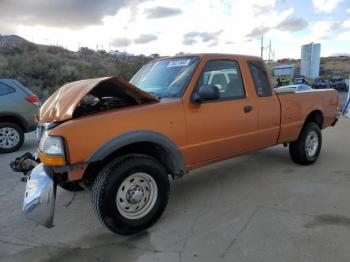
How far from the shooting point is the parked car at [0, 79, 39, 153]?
317 inches

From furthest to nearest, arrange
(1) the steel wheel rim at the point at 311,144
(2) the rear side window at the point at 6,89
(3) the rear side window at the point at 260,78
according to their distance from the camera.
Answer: (2) the rear side window at the point at 6,89, (1) the steel wheel rim at the point at 311,144, (3) the rear side window at the point at 260,78

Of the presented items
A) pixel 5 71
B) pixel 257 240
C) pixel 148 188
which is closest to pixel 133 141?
pixel 148 188

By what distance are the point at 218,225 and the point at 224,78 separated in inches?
77.2

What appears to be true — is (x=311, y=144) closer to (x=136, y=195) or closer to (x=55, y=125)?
(x=136, y=195)

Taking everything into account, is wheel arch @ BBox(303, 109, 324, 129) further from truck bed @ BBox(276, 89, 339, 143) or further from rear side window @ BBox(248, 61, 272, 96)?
rear side window @ BBox(248, 61, 272, 96)

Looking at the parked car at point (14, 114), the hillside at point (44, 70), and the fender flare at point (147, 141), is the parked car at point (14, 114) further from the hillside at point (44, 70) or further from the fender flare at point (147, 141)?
the hillside at point (44, 70)

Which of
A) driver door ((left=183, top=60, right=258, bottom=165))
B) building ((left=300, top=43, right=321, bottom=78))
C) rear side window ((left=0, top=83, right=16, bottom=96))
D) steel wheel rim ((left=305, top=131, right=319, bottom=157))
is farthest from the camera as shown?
building ((left=300, top=43, right=321, bottom=78))

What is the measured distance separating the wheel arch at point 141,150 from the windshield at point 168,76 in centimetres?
67

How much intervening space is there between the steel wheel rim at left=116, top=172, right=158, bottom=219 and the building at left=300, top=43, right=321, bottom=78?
55.2 metres

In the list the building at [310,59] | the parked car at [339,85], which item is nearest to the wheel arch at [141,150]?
the parked car at [339,85]

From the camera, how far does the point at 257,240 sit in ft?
11.6

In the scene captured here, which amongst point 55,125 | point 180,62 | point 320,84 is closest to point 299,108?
point 180,62

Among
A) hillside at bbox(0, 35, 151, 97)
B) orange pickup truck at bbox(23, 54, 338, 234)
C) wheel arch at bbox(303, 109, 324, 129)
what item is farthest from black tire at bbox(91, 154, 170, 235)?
hillside at bbox(0, 35, 151, 97)

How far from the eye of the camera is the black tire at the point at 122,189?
11.5 ft
